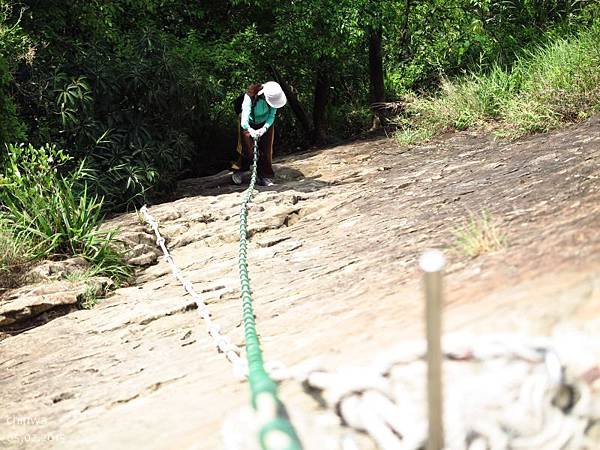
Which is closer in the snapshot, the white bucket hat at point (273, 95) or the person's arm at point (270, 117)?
the white bucket hat at point (273, 95)

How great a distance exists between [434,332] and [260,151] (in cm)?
697

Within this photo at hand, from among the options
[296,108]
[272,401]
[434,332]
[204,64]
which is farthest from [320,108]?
[434,332]

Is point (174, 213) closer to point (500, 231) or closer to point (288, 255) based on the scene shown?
point (288, 255)

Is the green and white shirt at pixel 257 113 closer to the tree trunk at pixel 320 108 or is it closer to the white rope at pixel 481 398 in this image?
the tree trunk at pixel 320 108

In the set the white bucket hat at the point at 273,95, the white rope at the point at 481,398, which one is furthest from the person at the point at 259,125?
the white rope at the point at 481,398

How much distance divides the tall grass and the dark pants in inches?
75.7

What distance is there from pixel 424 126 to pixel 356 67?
3.99 m

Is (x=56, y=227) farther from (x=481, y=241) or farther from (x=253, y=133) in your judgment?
(x=481, y=241)

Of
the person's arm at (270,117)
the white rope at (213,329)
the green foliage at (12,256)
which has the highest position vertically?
the person's arm at (270,117)

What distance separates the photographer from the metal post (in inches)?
58.1

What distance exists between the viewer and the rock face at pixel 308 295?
252 cm

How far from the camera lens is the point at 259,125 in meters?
8.22

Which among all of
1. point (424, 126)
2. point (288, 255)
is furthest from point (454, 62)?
point (288, 255)

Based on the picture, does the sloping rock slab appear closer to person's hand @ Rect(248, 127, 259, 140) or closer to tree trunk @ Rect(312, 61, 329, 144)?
person's hand @ Rect(248, 127, 259, 140)
